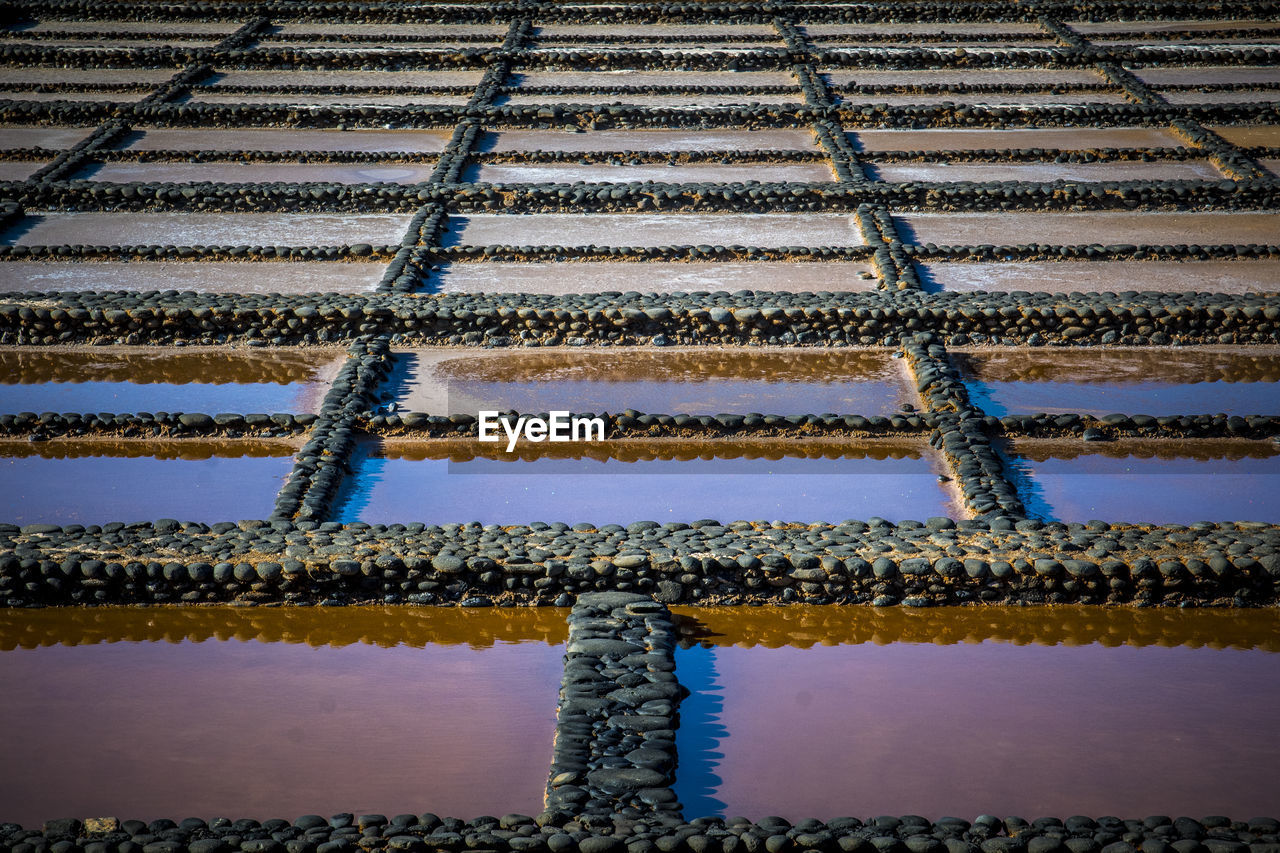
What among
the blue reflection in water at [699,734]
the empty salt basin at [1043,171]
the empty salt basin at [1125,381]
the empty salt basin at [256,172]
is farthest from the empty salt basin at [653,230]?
the blue reflection in water at [699,734]

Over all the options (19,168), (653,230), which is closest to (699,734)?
(653,230)

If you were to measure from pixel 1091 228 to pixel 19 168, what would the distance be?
1341 centimetres

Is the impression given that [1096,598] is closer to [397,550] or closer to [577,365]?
[397,550]

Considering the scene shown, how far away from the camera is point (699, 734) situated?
6215 mm

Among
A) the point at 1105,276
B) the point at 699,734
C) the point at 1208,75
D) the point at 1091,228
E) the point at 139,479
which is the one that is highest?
the point at 1208,75

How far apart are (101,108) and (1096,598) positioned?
53.8 ft

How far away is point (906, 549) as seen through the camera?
729 centimetres

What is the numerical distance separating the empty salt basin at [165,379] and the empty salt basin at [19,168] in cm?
546

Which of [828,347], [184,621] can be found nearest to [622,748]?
[184,621]

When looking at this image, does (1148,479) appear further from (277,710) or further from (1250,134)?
(1250,134)

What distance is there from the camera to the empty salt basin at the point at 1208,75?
2003cm

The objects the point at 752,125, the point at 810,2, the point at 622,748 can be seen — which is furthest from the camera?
the point at 810,2

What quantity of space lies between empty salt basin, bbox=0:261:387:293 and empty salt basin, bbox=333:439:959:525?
3.57m

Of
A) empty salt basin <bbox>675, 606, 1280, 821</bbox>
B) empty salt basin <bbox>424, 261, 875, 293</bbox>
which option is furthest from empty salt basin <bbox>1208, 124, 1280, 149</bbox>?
empty salt basin <bbox>675, 606, 1280, 821</bbox>
